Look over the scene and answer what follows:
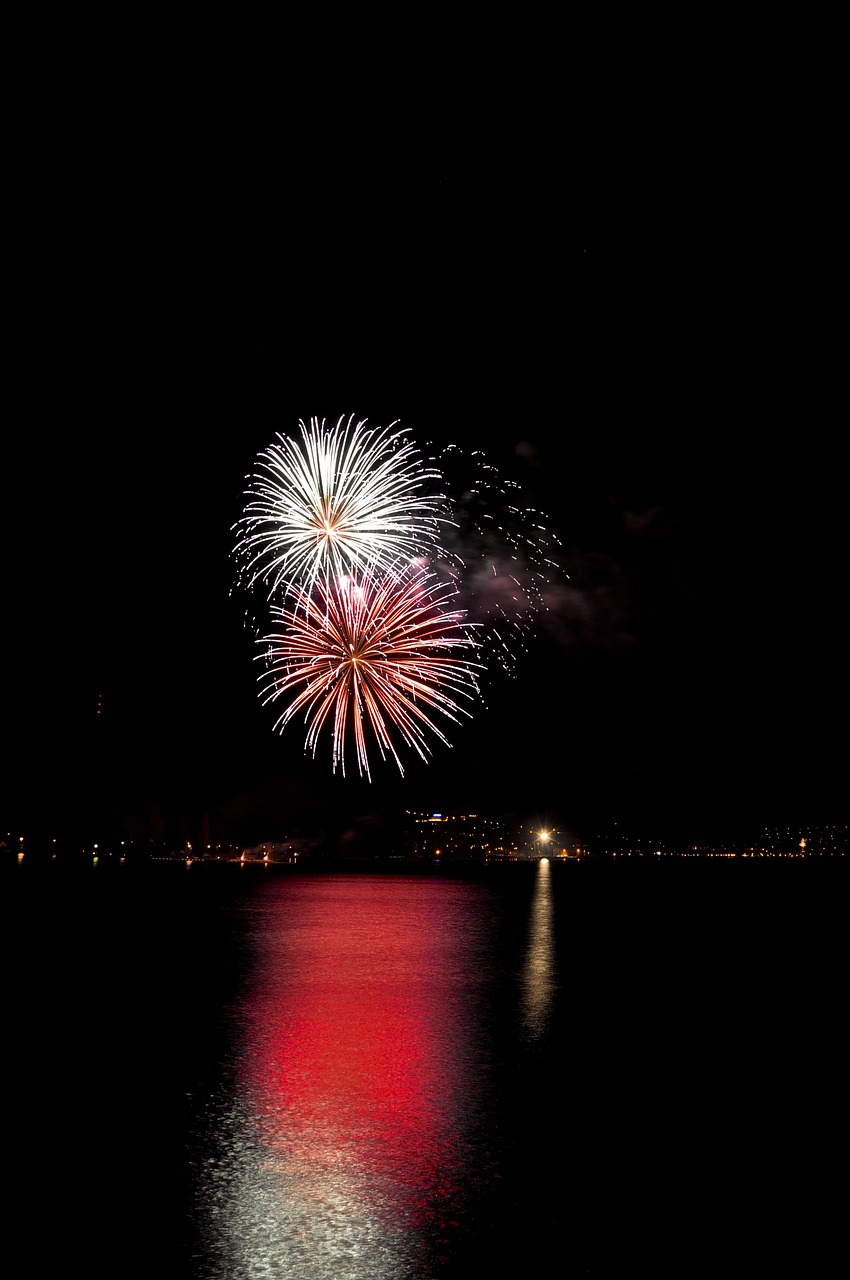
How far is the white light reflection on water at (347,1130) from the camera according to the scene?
5.16 meters

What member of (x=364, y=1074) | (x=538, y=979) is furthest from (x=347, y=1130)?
(x=538, y=979)

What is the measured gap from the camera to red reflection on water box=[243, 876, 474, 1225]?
20.3ft

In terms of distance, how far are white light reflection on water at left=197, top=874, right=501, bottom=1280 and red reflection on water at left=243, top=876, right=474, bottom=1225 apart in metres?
0.02

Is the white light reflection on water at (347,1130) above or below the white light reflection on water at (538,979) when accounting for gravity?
above

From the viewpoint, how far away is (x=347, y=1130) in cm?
722

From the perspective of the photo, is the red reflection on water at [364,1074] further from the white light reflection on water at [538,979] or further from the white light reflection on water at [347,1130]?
the white light reflection on water at [538,979]

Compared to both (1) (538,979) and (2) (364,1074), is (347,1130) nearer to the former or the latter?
(2) (364,1074)

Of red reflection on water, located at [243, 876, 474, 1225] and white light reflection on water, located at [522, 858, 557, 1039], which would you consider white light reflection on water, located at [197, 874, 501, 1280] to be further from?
white light reflection on water, located at [522, 858, 557, 1039]

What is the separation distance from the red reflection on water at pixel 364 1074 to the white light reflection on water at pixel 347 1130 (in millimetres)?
17

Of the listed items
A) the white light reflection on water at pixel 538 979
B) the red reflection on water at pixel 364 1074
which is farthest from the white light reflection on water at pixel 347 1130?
the white light reflection on water at pixel 538 979

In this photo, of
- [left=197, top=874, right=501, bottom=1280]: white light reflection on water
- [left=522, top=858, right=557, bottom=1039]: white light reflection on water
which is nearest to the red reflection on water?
[left=197, top=874, right=501, bottom=1280]: white light reflection on water

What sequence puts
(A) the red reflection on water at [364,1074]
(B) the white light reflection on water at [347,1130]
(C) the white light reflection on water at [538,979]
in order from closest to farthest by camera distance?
(B) the white light reflection on water at [347,1130] → (A) the red reflection on water at [364,1074] → (C) the white light reflection on water at [538,979]

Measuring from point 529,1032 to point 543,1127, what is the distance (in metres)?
3.83

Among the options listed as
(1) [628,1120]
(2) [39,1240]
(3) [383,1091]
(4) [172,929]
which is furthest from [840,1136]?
(4) [172,929]
